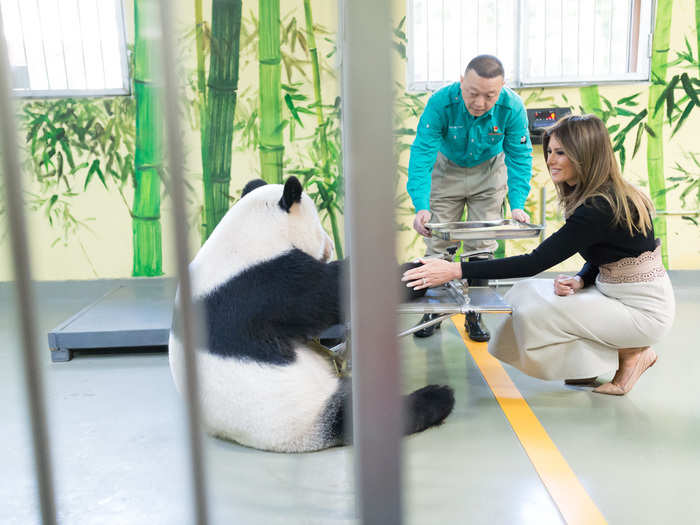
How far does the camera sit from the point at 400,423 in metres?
0.60

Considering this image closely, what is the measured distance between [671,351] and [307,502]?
205cm

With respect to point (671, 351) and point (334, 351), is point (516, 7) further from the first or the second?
point (334, 351)

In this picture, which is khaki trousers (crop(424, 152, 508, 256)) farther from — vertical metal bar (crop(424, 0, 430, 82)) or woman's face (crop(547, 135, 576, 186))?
vertical metal bar (crop(424, 0, 430, 82))

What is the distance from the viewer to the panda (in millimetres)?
1799

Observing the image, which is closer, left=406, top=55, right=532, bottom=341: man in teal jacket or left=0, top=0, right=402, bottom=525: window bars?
left=0, top=0, right=402, bottom=525: window bars

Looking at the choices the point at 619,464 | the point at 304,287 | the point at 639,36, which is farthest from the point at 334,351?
the point at 639,36

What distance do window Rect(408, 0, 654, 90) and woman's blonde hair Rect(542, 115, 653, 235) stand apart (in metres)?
2.04

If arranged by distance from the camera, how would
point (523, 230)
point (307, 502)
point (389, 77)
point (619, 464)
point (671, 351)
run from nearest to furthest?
point (389, 77), point (307, 502), point (619, 464), point (523, 230), point (671, 351)

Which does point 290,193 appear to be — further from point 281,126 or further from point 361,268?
point 281,126

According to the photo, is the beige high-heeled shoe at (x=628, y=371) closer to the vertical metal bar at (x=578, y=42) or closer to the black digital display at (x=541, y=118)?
the black digital display at (x=541, y=118)

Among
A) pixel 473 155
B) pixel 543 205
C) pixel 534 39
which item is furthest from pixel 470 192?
pixel 534 39

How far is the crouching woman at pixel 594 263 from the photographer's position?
6.60ft

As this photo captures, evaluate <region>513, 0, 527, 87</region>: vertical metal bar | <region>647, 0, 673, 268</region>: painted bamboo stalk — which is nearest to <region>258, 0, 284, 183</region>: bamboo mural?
<region>513, 0, 527, 87</region>: vertical metal bar

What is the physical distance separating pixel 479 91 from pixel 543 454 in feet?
5.39
